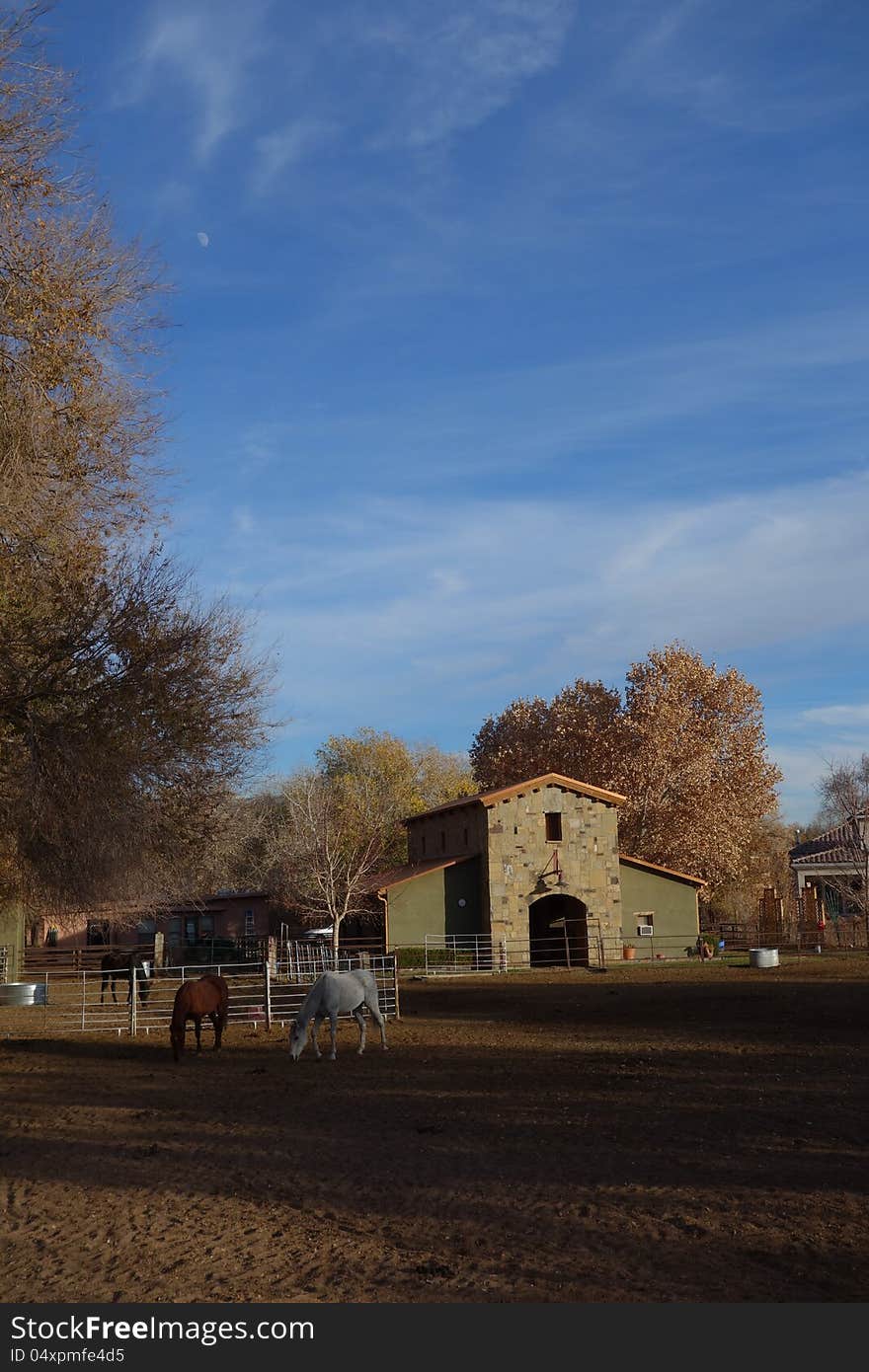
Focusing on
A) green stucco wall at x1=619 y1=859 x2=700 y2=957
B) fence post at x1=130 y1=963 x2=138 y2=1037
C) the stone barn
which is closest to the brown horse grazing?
fence post at x1=130 y1=963 x2=138 y2=1037

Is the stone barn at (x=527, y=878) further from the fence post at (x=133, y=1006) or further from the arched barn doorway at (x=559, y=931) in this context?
the fence post at (x=133, y=1006)

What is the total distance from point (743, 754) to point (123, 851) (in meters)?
39.2

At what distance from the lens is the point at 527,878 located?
137ft

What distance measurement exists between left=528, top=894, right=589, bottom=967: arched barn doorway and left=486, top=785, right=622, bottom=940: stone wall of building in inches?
30.1

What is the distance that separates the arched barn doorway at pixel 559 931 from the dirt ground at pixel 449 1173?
2371cm

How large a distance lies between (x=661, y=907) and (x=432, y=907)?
909 centimetres

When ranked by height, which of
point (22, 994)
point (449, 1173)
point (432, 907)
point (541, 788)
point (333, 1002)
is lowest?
point (449, 1173)

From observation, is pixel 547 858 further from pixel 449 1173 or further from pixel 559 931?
pixel 449 1173

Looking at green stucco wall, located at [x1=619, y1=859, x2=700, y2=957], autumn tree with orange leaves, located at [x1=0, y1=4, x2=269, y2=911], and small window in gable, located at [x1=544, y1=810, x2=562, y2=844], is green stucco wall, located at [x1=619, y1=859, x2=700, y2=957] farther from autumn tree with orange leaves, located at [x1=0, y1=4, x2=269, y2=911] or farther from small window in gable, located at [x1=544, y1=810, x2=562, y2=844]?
autumn tree with orange leaves, located at [x1=0, y1=4, x2=269, y2=911]

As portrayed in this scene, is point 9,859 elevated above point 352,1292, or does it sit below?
above

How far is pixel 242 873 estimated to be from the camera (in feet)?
206

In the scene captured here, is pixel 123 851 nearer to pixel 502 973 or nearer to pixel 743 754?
pixel 502 973

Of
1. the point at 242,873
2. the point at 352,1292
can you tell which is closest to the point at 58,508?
the point at 352,1292

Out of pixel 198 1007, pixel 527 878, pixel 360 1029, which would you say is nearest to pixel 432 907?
pixel 527 878
